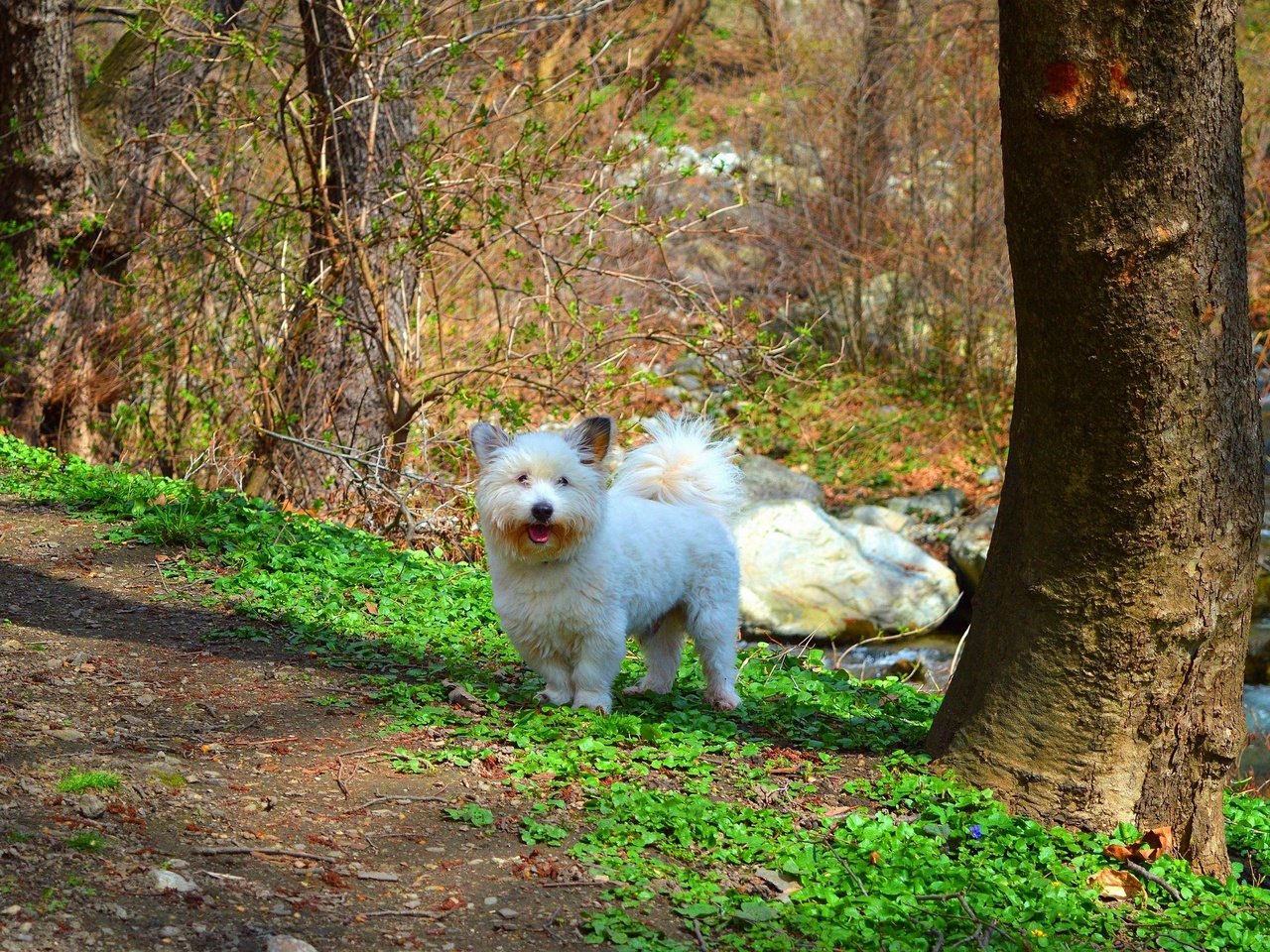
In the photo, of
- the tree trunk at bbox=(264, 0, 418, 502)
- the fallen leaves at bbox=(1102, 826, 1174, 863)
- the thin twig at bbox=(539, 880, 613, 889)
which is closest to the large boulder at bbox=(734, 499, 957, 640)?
the tree trunk at bbox=(264, 0, 418, 502)

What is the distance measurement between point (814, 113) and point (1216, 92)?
13.3 m

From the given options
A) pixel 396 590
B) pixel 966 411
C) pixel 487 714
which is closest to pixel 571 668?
pixel 487 714

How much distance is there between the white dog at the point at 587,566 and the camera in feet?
17.9

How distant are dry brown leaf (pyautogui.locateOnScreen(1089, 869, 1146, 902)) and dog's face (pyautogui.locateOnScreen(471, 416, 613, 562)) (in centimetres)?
239

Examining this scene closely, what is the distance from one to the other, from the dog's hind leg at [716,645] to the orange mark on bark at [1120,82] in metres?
3.02

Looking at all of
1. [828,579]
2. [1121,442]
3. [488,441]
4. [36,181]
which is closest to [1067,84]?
[1121,442]

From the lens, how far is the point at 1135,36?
3.97 meters

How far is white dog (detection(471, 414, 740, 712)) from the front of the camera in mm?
5441

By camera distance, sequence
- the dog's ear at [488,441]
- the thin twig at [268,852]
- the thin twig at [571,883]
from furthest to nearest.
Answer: the dog's ear at [488,441] → the thin twig at [571,883] → the thin twig at [268,852]

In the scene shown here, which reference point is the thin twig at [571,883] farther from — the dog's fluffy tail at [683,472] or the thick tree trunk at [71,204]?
the thick tree trunk at [71,204]

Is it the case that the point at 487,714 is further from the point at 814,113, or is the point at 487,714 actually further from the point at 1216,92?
the point at 814,113

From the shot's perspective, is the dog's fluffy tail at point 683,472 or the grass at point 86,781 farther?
the dog's fluffy tail at point 683,472

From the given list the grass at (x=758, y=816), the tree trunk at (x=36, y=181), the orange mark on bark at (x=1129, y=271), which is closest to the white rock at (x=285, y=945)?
the grass at (x=758, y=816)

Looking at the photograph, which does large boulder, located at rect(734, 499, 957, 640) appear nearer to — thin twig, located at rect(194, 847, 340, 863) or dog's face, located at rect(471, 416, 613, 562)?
dog's face, located at rect(471, 416, 613, 562)
